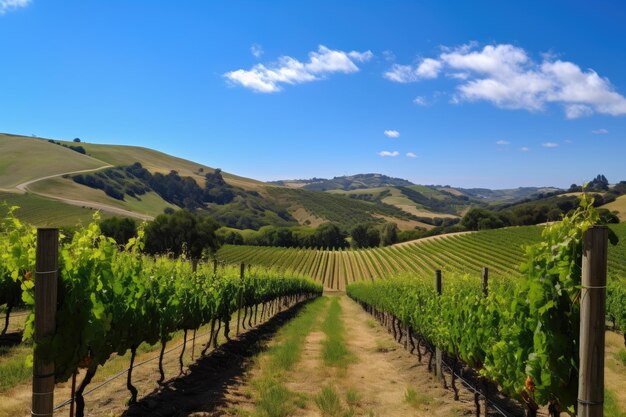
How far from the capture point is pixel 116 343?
599 centimetres

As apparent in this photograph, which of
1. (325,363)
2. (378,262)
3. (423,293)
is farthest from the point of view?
(378,262)

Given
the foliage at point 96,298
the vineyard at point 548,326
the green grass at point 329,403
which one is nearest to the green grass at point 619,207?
the green grass at point 329,403

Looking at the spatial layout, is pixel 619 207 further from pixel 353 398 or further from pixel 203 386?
pixel 203 386

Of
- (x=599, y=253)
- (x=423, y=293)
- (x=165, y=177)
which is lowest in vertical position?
(x=423, y=293)

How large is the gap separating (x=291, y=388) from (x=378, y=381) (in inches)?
97.5

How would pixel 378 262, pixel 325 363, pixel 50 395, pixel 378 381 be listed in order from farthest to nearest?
pixel 378 262
pixel 325 363
pixel 378 381
pixel 50 395

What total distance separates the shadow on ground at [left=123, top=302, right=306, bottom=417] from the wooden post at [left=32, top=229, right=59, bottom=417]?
2993 millimetres

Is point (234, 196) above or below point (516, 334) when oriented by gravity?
above

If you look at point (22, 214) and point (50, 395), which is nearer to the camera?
point (50, 395)

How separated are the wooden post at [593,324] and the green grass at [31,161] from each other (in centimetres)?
12834

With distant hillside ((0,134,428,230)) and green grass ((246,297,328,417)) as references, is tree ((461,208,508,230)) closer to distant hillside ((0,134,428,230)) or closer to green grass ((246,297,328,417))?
distant hillside ((0,134,428,230))

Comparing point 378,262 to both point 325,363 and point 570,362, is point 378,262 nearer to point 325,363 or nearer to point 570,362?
point 325,363

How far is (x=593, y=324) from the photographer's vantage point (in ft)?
10.8

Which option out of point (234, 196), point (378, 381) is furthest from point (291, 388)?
point (234, 196)
